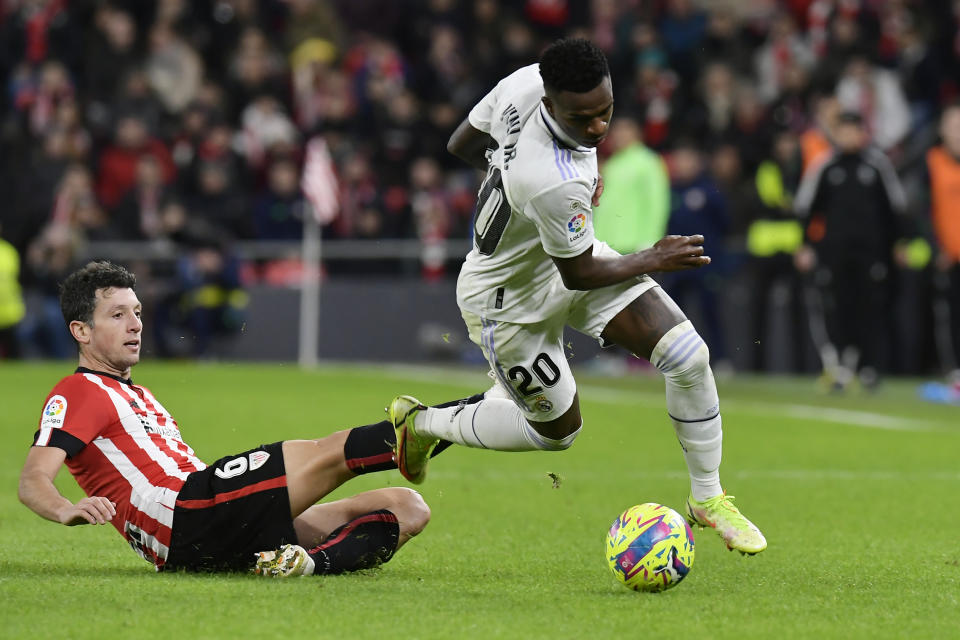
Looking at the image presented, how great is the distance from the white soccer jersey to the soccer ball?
0.98 m

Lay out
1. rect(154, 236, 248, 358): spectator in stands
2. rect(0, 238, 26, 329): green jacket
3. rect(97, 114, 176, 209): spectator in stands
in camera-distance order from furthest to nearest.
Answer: rect(97, 114, 176, 209): spectator in stands → rect(154, 236, 248, 358): spectator in stands → rect(0, 238, 26, 329): green jacket

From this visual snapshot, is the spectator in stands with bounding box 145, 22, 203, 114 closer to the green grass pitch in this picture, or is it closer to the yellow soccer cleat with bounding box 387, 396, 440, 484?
the green grass pitch

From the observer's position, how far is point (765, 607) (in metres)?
4.96

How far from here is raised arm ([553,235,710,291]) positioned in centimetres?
546

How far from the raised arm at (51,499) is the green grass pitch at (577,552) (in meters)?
0.26

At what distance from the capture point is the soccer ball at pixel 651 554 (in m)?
5.23

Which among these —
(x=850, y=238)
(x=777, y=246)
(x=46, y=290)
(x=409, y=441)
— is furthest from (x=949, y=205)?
(x=409, y=441)

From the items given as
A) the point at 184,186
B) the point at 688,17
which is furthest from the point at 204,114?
the point at 688,17

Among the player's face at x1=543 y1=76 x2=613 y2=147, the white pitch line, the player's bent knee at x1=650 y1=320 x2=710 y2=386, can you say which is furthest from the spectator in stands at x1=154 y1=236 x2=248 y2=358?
the player's face at x1=543 y1=76 x2=613 y2=147

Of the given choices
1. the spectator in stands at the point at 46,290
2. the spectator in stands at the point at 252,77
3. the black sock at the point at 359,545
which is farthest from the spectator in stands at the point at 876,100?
the black sock at the point at 359,545

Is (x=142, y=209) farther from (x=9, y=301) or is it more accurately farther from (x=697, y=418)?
(x=697, y=418)

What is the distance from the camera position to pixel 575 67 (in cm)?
531

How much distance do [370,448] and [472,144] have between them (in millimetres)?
1473

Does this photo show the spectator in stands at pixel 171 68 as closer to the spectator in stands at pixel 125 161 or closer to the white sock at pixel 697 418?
the spectator in stands at pixel 125 161
